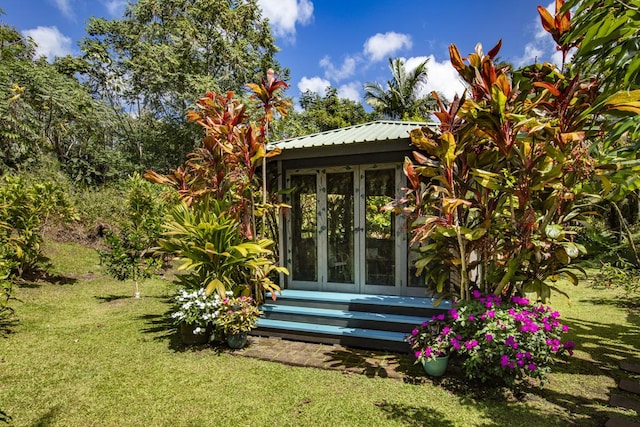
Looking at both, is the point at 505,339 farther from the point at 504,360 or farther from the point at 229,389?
the point at 229,389

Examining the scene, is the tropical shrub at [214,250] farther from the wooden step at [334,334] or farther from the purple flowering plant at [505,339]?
the purple flowering plant at [505,339]

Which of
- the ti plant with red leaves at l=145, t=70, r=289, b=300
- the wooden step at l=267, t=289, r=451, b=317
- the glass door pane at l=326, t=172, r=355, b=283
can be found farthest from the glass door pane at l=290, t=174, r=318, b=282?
the ti plant with red leaves at l=145, t=70, r=289, b=300

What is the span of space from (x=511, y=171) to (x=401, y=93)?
65.9 ft

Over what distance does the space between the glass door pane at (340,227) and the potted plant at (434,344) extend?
1982 mm

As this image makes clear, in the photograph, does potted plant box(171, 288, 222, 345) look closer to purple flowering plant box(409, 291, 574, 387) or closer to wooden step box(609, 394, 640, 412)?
purple flowering plant box(409, 291, 574, 387)

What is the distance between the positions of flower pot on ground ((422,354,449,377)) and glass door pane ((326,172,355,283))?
7.09 feet

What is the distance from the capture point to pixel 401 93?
2273cm

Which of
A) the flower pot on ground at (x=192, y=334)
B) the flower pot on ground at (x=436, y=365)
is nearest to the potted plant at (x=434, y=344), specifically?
the flower pot on ground at (x=436, y=365)

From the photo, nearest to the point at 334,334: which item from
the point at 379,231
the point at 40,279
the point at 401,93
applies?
the point at 379,231

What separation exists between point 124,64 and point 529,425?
72.7 ft

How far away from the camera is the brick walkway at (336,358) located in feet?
13.1

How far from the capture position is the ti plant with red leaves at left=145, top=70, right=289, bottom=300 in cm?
483

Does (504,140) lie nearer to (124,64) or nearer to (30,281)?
(30,281)

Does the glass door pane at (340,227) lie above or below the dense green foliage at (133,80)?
below
